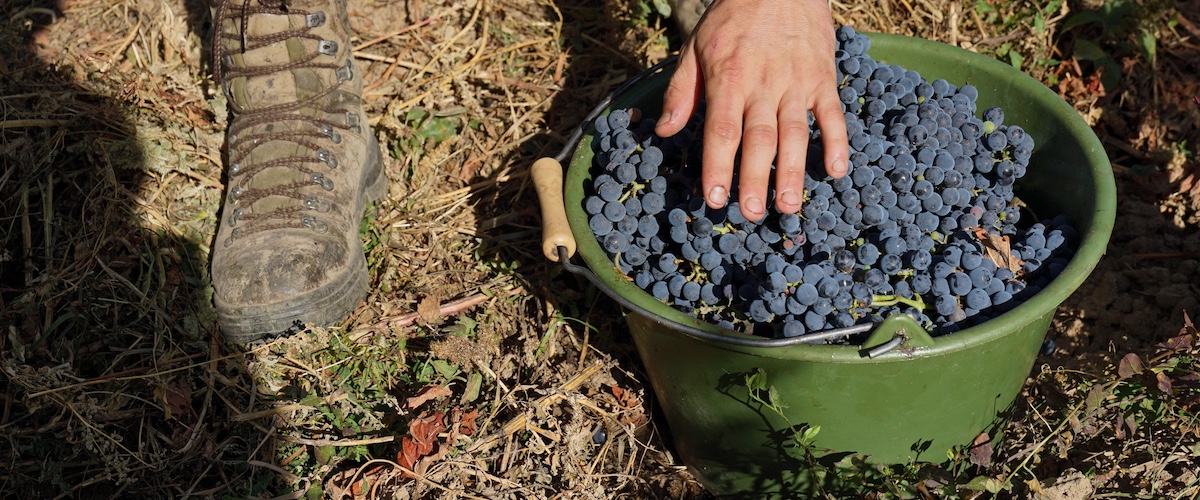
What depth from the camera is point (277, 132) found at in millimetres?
2270

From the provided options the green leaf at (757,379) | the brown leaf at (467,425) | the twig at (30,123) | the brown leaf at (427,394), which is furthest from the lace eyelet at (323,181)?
the green leaf at (757,379)

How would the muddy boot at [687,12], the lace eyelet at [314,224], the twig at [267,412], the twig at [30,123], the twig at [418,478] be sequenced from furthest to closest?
the muddy boot at [687,12] → the twig at [30,123] → the lace eyelet at [314,224] → the twig at [267,412] → the twig at [418,478]

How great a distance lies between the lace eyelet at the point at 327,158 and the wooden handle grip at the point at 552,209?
26.5 inches

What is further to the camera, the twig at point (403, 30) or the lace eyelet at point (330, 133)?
the twig at point (403, 30)

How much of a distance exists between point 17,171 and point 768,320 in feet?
6.76

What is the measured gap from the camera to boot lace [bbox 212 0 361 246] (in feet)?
7.19

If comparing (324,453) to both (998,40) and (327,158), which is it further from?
(998,40)

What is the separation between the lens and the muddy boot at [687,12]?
2549mm

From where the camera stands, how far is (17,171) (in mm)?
2367

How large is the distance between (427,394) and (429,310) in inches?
10.5

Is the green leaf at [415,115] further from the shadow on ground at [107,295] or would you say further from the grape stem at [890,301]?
the grape stem at [890,301]

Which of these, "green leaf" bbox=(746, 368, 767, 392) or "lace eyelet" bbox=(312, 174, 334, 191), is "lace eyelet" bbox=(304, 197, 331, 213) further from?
"green leaf" bbox=(746, 368, 767, 392)

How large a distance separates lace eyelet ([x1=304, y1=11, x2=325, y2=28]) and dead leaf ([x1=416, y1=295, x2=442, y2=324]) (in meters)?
0.76

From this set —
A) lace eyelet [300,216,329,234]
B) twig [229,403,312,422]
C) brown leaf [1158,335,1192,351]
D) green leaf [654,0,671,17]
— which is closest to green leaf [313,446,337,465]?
twig [229,403,312,422]
